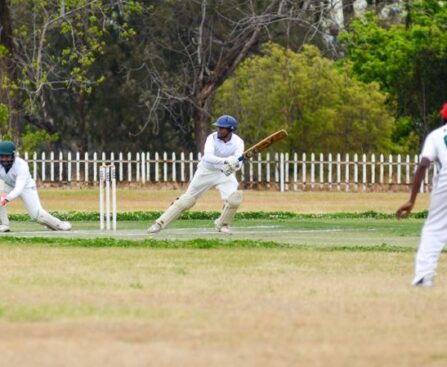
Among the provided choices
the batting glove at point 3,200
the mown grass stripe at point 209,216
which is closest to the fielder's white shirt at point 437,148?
the batting glove at point 3,200

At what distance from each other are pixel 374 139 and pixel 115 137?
676 inches

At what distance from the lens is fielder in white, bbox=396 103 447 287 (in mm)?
16234

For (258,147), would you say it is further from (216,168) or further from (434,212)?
(434,212)

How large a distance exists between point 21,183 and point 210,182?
319 centimetres

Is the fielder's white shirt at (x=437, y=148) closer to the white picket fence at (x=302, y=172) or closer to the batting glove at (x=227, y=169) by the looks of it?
the batting glove at (x=227, y=169)

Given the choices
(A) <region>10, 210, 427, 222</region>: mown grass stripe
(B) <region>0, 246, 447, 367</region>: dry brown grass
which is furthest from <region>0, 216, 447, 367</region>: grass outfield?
(A) <region>10, 210, 427, 222</region>: mown grass stripe

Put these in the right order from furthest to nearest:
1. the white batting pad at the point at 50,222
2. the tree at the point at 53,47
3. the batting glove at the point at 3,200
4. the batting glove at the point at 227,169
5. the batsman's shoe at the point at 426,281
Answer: the tree at the point at 53,47, the white batting pad at the point at 50,222, the batting glove at the point at 3,200, the batting glove at the point at 227,169, the batsman's shoe at the point at 426,281

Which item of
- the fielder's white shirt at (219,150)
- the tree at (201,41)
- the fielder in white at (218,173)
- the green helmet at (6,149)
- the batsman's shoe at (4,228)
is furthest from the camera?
the tree at (201,41)

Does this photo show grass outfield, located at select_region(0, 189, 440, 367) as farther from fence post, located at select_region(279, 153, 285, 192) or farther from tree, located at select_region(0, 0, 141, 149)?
fence post, located at select_region(279, 153, 285, 192)

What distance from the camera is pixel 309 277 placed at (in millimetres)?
17844

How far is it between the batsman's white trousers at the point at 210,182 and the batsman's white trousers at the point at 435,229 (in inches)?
404

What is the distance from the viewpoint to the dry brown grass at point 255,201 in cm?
4459

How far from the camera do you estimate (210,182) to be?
2655 centimetres

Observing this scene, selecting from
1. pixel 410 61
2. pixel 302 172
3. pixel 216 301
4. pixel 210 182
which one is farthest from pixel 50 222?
pixel 410 61
